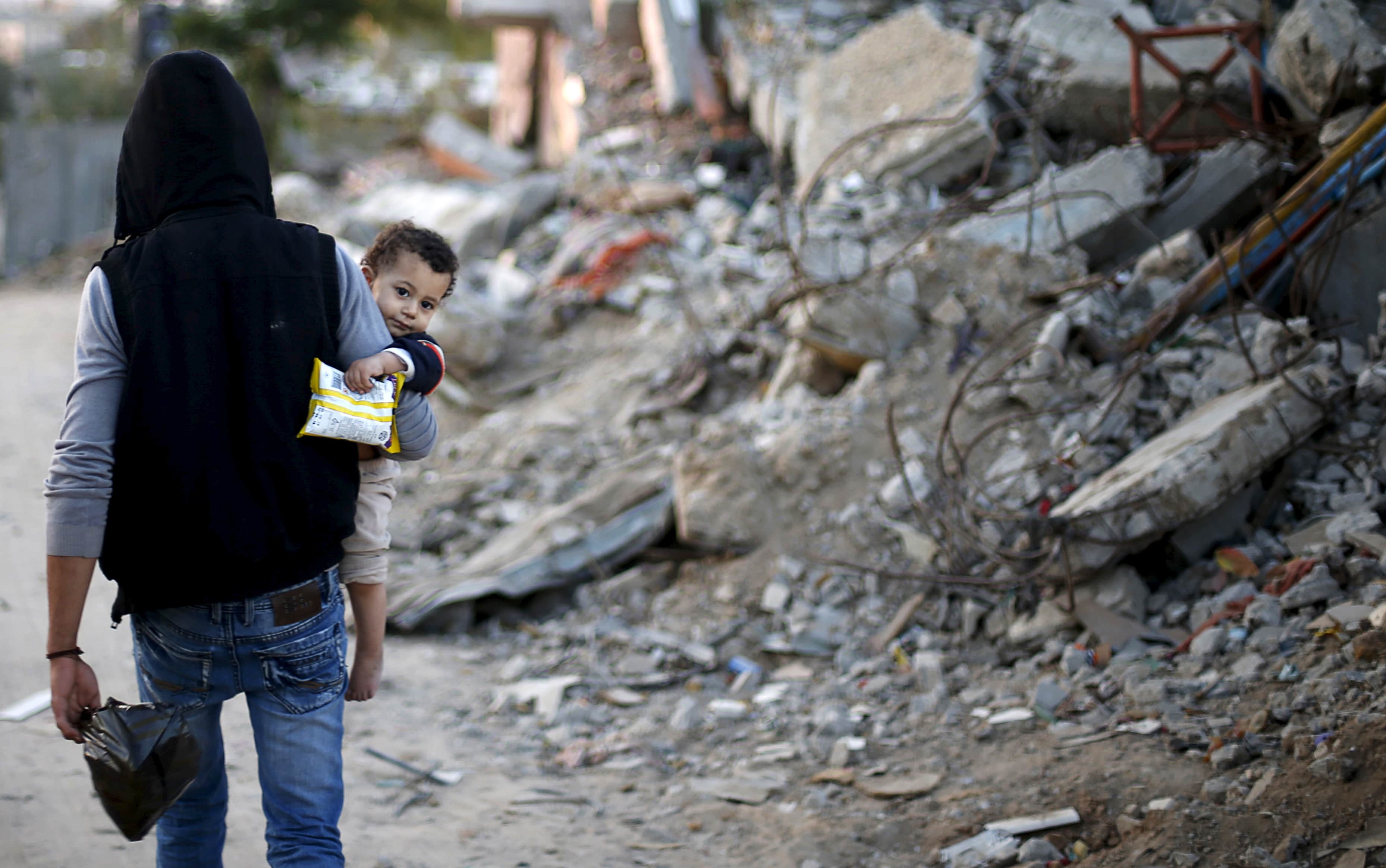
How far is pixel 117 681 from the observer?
10.9ft

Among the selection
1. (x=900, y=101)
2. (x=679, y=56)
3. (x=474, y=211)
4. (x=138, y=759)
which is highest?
(x=679, y=56)

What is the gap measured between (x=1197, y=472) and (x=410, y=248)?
2.62 metres

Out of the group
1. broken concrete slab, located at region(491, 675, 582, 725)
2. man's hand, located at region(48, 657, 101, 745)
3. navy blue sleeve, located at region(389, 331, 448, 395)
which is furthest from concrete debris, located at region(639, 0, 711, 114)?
man's hand, located at region(48, 657, 101, 745)

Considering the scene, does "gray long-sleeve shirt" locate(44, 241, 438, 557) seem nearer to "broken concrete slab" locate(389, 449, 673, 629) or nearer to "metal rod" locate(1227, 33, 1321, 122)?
"broken concrete slab" locate(389, 449, 673, 629)

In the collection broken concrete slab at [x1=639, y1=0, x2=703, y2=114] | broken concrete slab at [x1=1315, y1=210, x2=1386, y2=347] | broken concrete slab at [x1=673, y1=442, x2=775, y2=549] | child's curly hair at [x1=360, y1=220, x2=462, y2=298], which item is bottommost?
broken concrete slab at [x1=673, y1=442, x2=775, y2=549]

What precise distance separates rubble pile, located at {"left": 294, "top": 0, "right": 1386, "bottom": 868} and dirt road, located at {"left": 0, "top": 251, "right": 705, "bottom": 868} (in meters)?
0.17

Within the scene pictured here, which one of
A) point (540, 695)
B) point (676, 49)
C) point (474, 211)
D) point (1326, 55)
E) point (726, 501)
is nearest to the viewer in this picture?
point (540, 695)

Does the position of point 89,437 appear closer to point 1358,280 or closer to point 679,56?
point 1358,280

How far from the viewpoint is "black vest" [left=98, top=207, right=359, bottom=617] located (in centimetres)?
144

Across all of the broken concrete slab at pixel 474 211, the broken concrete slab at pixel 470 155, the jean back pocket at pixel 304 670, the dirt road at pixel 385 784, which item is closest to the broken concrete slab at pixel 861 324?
the dirt road at pixel 385 784

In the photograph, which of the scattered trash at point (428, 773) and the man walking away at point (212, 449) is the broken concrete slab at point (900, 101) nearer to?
the scattered trash at point (428, 773)

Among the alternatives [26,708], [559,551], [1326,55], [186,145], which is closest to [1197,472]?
[1326,55]

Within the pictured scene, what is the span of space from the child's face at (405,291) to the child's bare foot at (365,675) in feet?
1.92

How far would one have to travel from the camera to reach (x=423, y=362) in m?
1.69
